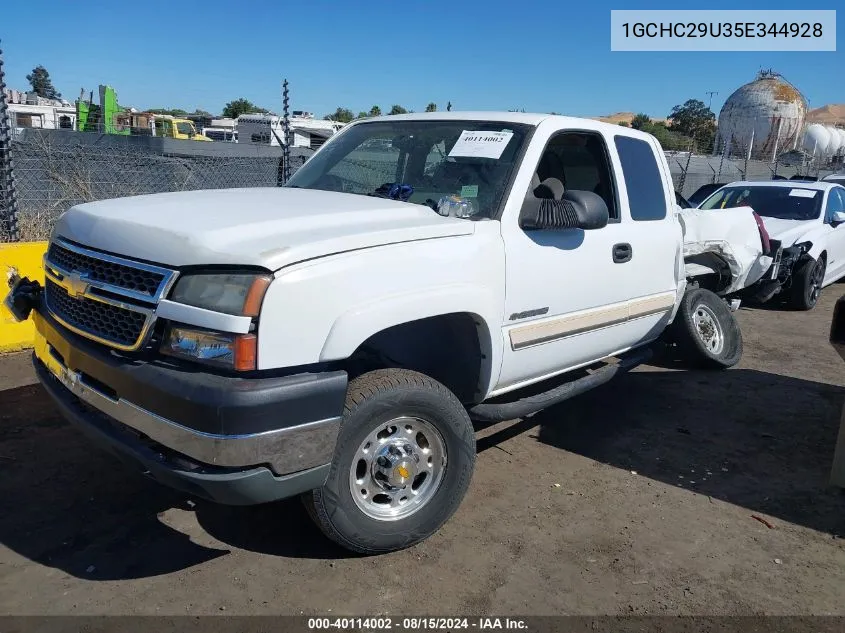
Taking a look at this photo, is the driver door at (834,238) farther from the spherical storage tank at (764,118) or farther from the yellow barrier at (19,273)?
the spherical storage tank at (764,118)

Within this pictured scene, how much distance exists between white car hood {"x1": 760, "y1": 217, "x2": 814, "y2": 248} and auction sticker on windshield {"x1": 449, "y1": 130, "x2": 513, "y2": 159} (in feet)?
19.9

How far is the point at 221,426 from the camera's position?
252 cm

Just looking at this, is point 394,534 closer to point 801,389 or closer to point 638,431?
point 638,431

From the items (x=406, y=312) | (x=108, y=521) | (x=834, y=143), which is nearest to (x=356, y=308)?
(x=406, y=312)

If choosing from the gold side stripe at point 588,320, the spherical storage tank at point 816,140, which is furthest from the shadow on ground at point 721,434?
the spherical storage tank at point 816,140

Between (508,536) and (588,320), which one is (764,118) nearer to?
(588,320)

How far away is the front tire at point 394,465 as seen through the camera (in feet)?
9.71

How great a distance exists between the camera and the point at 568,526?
365cm

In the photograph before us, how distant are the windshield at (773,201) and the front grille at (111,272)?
28.0 feet

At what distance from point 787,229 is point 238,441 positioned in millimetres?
8632

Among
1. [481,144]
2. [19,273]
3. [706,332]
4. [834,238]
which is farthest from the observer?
[834,238]

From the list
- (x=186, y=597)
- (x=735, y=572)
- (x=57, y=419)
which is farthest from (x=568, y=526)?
(x=57, y=419)

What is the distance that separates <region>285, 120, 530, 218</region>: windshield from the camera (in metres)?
3.78

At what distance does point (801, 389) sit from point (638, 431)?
1948 mm
